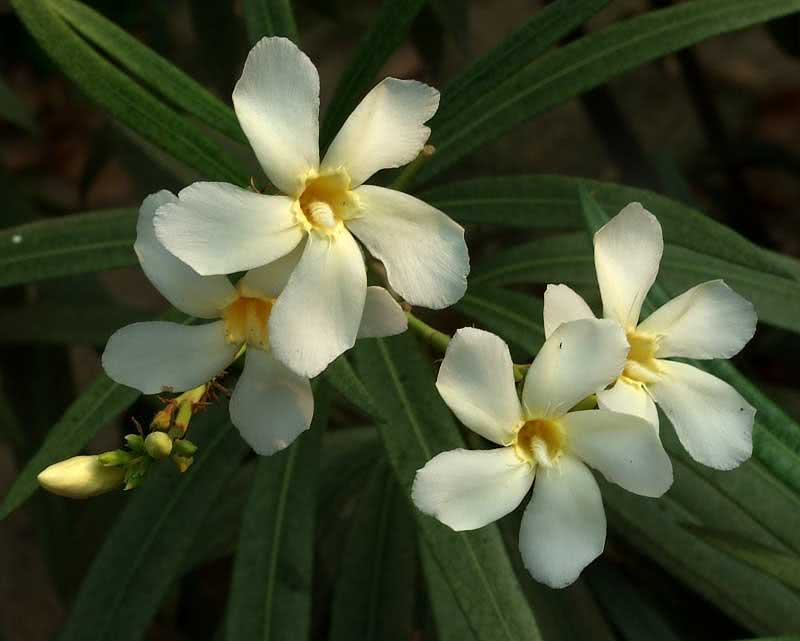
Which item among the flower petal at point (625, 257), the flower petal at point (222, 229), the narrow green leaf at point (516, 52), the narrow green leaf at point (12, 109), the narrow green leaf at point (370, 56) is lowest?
the flower petal at point (625, 257)

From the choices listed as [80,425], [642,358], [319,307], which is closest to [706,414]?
[642,358]

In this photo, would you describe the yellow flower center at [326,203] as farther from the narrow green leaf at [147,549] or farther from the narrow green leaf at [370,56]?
the narrow green leaf at [147,549]

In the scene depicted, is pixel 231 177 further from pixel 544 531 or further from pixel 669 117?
pixel 669 117

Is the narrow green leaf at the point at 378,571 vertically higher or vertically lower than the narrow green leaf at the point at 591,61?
lower

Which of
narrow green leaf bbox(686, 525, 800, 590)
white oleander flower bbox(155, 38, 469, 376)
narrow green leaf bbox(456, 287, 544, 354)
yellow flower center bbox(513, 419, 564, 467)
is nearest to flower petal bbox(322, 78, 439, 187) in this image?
white oleander flower bbox(155, 38, 469, 376)

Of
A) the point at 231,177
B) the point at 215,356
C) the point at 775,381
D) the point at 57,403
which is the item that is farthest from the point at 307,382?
the point at 775,381

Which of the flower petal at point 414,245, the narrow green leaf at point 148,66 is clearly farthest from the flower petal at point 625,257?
the narrow green leaf at point 148,66
